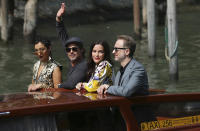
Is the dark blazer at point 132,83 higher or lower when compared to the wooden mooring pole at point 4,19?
lower

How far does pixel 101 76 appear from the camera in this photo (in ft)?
20.0

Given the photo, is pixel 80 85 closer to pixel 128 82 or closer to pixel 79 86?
pixel 79 86

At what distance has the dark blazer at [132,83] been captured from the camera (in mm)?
5301

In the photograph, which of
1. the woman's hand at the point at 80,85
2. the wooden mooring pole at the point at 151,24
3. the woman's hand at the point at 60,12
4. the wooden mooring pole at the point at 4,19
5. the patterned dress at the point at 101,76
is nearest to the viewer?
the patterned dress at the point at 101,76

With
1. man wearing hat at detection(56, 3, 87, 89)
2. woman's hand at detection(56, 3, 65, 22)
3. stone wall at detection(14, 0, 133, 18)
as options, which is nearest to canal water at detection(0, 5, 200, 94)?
stone wall at detection(14, 0, 133, 18)

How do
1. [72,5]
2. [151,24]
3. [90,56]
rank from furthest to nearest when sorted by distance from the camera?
[72,5]
[151,24]
[90,56]

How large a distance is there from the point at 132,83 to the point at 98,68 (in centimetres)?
84

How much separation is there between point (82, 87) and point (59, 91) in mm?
346

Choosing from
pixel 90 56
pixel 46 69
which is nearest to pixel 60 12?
pixel 46 69

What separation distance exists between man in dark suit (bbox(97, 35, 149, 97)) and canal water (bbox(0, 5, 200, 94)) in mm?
7233

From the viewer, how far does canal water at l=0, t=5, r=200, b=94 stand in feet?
47.5

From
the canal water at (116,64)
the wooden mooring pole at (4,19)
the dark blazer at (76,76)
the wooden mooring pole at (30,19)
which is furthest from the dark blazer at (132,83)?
the wooden mooring pole at (30,19)

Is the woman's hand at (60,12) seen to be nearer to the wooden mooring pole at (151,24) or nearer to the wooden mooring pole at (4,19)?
the wooden mooring pole at (151,24)

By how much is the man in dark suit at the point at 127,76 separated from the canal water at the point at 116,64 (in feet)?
23.7
